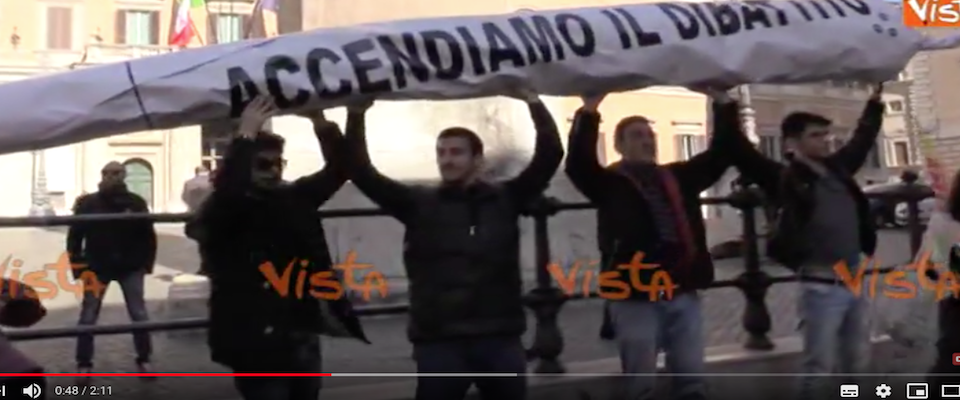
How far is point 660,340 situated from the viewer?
3.46m

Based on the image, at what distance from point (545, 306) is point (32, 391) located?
2.25m

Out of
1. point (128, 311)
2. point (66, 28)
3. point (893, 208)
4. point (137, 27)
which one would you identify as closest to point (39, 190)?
point (128, 311)

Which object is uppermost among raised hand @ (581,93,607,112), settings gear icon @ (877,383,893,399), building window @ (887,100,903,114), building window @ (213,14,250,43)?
building window @ (213,14,250,43)

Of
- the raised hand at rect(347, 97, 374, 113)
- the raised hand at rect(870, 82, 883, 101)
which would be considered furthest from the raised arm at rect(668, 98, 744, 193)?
the raised hand at rect(347, 97, 374, 113)

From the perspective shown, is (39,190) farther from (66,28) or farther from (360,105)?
(66,28)

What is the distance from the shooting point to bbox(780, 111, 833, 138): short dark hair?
3.61m

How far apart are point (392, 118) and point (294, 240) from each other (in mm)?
2663

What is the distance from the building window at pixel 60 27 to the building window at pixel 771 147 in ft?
23.6

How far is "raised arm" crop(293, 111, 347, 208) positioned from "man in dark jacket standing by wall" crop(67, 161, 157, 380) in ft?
4.16

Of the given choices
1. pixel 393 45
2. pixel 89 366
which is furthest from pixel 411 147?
pixel 393 45

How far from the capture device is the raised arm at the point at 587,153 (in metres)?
3.28

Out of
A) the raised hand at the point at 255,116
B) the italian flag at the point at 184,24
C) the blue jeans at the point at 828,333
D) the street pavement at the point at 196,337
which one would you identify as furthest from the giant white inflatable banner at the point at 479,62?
the italian flag at the point at 184,24

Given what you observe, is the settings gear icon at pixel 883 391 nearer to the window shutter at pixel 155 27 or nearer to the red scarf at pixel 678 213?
the red scarf at pixel 678 213
